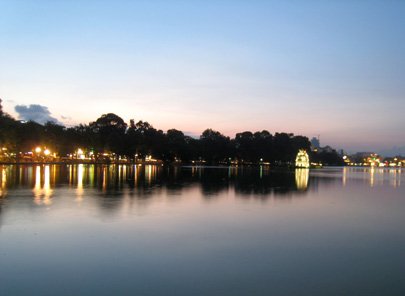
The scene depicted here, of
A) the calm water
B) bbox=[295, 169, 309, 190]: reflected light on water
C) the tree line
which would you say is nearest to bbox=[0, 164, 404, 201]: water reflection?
bbox=[295, 169, 309, 190]: reflected light on water

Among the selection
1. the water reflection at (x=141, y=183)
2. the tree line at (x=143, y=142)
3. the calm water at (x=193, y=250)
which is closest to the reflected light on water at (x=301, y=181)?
the water reflection at (x=141, y=183)

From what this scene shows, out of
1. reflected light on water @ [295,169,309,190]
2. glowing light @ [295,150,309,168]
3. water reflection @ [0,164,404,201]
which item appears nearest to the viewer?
water reflection @ [0,164,404,201]

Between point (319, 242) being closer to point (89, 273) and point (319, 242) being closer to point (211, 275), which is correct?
point (211, 275)

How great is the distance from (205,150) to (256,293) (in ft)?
426

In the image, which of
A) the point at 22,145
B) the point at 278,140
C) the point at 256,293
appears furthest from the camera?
the point at 278,140

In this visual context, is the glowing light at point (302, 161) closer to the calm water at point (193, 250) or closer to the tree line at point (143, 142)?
the tree line at point (143, 142)

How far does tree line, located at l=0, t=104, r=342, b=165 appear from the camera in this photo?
73.0 metres

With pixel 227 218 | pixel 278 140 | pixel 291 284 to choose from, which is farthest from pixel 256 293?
pixel 278 140

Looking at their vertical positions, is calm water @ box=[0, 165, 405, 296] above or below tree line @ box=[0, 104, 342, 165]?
below

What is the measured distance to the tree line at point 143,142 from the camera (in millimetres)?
73000

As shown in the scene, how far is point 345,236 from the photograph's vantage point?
38.6 feet

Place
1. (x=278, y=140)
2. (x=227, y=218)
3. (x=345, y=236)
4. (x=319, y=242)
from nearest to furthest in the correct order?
(x=319, y=242), (x=345, y=236), (x=227, y=218), (x=278, y=140)

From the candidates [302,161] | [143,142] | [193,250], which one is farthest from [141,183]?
[302,161]

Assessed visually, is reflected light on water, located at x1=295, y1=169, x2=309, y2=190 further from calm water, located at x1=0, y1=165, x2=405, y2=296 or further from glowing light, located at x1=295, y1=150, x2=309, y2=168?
glowing light, located at x1=295, y1=150, x2=309, y2=168
